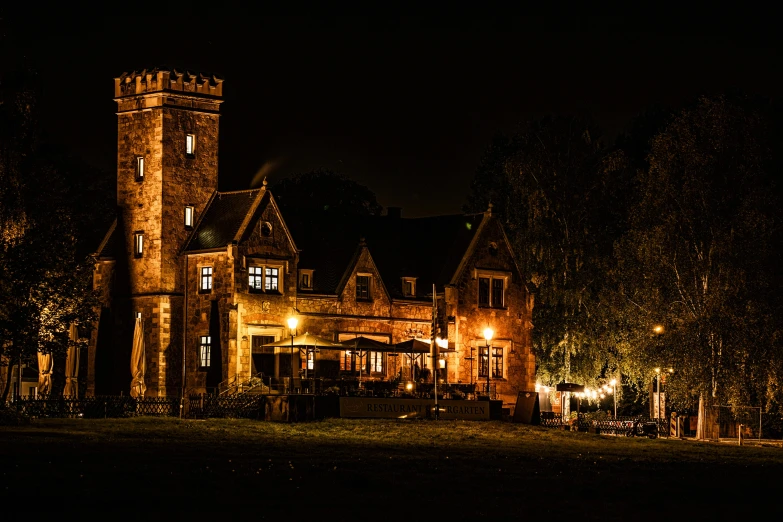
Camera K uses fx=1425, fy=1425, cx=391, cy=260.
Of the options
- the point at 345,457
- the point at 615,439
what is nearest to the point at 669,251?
the point at 615,439

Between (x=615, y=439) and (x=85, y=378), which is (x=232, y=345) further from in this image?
(x=615, y=439)

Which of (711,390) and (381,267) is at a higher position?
(381,267)

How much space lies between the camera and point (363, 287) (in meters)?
67.1

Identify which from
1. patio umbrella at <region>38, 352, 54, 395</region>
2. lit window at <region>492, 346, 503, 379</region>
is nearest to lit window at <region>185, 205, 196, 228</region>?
patio umbrella at <region>38, 352, 54, 395</region>

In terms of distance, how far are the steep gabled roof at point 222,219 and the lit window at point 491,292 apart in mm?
12874

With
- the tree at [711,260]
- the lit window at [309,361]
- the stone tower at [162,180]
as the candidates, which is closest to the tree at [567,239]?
the tree at [711,260]

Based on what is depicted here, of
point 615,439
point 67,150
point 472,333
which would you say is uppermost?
point 67,150

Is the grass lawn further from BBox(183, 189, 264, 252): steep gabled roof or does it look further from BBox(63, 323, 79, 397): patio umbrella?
BBox(183, 189, 264, 252): steep gabled roof

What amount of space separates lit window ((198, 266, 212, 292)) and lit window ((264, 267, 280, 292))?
8.45 ft

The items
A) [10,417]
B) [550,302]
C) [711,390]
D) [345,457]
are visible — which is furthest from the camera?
[550,302]

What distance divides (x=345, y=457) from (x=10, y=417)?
1248cm

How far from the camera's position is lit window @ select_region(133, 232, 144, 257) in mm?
66188

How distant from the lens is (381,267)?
231ft

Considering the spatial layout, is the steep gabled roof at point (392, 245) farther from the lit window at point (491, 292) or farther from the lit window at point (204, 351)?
the lit window at point (204, 351)
